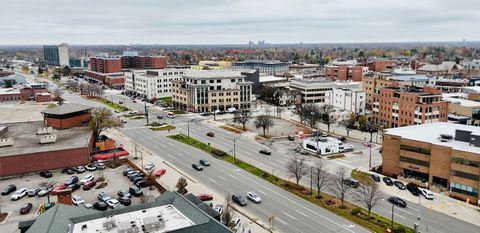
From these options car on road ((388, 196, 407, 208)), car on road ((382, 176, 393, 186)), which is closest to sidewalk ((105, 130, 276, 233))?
car on road ((388, 196, 407, 208))

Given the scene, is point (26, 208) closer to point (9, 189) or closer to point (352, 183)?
point (9, 189)

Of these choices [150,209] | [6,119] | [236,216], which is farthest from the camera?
[6,119]

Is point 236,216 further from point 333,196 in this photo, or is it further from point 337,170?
point 337,170

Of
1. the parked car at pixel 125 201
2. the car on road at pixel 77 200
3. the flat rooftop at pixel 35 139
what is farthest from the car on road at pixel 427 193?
the flat rooftop at pixel 35 139

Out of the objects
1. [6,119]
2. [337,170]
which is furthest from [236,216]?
[6,119]

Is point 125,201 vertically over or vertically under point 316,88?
under

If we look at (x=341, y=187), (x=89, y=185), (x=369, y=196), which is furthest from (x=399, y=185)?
(x=89, y=185)
